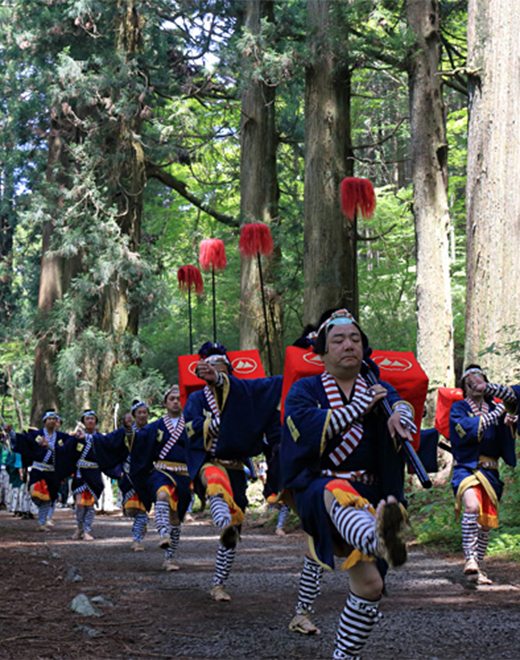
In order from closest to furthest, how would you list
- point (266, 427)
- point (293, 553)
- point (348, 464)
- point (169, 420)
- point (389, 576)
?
point (348, 464) < point (266, 427) < point (389, 576) < point (169, 420) < point (293, 553)

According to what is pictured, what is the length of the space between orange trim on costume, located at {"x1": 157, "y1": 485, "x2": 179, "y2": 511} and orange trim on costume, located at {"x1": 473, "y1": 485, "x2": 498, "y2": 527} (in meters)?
3.62

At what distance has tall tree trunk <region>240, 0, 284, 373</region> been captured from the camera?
66.3 feet

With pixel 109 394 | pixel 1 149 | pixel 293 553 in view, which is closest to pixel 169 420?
pixel 293 553

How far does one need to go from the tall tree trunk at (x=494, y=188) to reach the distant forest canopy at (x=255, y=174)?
28 mm

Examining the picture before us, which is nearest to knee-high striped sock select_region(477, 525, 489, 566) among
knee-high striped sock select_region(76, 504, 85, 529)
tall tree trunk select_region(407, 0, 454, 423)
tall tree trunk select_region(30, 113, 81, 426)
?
tall tree trunk select_region(407, 0, 454, 423)

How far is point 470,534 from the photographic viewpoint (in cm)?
856

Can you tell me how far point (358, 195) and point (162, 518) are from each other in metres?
6.89

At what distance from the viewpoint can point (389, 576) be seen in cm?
938

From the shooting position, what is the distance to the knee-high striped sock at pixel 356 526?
443 cm

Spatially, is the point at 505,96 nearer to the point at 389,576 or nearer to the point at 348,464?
the point at 389,576

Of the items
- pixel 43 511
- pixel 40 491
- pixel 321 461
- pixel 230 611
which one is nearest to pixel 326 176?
pixel 40 491

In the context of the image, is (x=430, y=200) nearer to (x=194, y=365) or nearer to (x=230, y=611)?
(x=194, y=365)

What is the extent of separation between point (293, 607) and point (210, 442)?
1.61m

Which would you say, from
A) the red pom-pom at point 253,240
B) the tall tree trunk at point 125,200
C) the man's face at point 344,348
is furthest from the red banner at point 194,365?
the tall tree trunk at point 125,200
